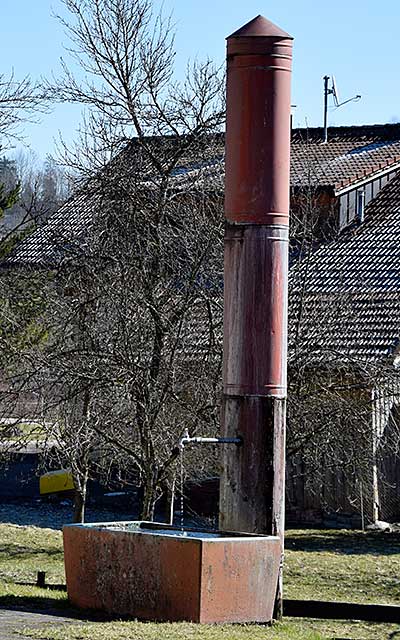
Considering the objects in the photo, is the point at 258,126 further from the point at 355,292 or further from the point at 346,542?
the point at 346,542

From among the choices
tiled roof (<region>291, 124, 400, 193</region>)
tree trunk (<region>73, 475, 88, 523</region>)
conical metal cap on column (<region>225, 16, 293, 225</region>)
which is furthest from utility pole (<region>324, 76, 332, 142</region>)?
conical metal cap on column (<region>225, 16, 293, 225</region>)

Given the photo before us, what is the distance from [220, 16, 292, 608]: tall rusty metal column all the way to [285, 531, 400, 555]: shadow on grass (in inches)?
418

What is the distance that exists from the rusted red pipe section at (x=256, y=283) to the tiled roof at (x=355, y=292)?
8.48 metres

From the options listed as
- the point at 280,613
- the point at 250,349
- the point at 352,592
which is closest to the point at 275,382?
the point at 250,349

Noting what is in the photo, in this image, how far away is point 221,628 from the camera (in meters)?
8.67

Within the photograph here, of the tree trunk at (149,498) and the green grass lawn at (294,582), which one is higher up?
the tree trunk at (149,498)

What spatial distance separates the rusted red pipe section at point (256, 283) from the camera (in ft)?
33.1

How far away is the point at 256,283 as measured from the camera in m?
10.1

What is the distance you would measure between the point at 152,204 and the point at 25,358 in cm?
286

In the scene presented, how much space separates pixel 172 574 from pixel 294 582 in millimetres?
7359

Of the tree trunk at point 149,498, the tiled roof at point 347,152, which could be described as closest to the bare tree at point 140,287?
the tree trunk at point 149,498

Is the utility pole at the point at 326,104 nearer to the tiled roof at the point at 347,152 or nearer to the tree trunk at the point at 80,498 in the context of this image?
the tiled roof at the point at 347,152

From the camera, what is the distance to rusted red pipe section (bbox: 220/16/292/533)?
397 inches

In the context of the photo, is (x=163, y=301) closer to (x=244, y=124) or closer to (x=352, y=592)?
(x=352, y=592)
